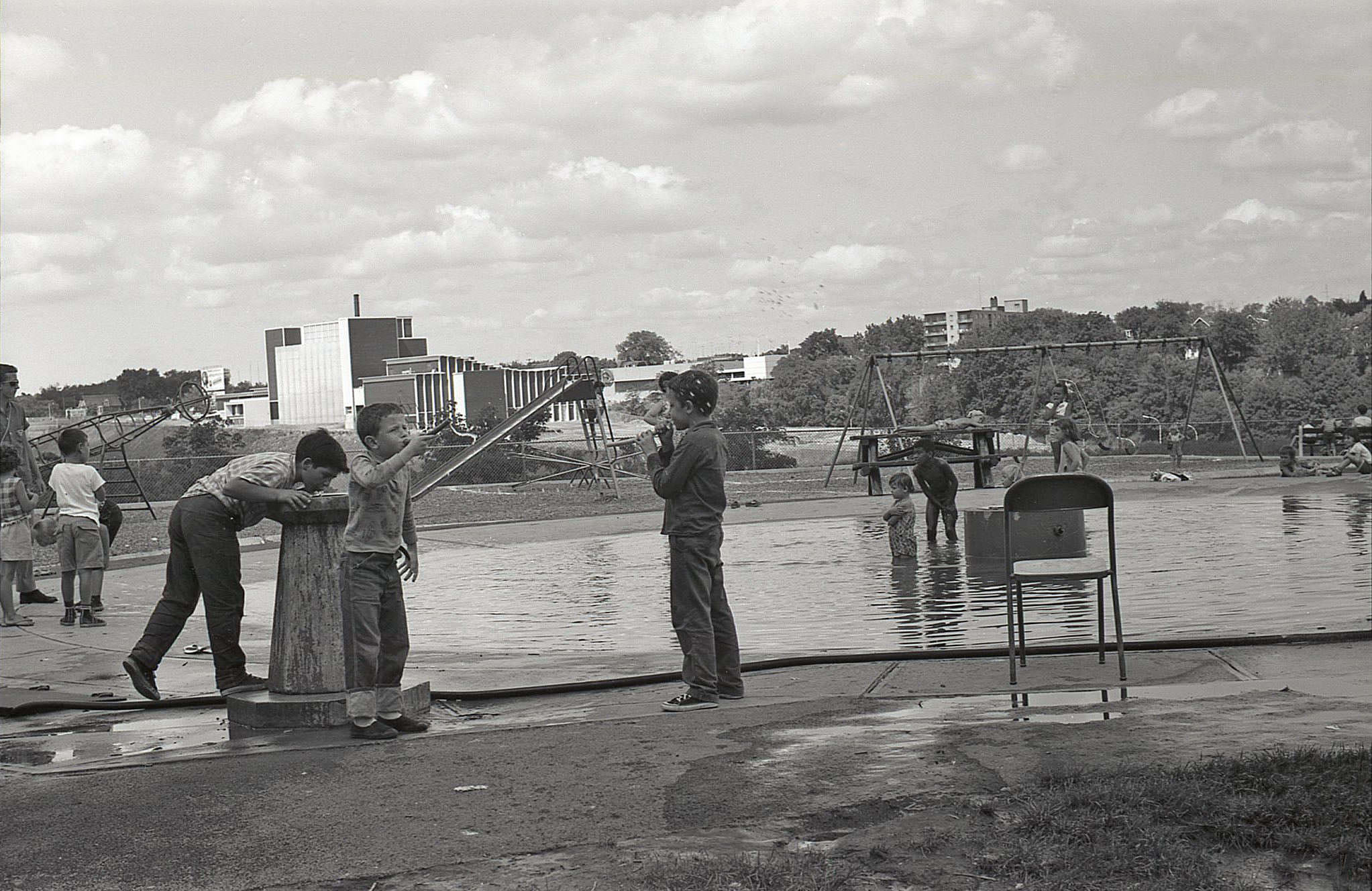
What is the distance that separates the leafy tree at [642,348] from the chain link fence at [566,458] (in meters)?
77.5

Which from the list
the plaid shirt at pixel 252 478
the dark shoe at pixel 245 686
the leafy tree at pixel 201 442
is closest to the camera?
the plaid shirt at pixel 252 478

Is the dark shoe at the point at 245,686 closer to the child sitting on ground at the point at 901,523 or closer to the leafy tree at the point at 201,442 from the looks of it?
the child sitting on ground at the point at 901,523

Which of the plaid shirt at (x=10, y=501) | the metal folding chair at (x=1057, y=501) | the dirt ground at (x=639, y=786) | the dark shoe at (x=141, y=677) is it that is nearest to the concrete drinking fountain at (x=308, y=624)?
the dirt ground at (x=639, y=786)

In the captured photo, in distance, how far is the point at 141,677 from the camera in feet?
28.5

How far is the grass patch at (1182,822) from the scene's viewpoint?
4441mm

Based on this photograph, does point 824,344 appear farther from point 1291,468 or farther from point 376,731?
point 376,731

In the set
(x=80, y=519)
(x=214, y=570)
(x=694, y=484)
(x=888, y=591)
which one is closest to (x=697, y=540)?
(x=694, y=484)

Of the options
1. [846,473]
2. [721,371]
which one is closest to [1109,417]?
[846,473]

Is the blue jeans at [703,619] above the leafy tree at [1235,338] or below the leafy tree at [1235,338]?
below

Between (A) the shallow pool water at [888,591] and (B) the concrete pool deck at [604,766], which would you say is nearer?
(B) the concrete pool deck at [604,766]

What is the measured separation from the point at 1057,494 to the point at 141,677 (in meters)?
5.27

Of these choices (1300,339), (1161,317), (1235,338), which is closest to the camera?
(1300,339)

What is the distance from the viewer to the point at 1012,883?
4.44 m

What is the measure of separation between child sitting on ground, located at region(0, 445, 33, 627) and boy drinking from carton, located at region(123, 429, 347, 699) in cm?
481
